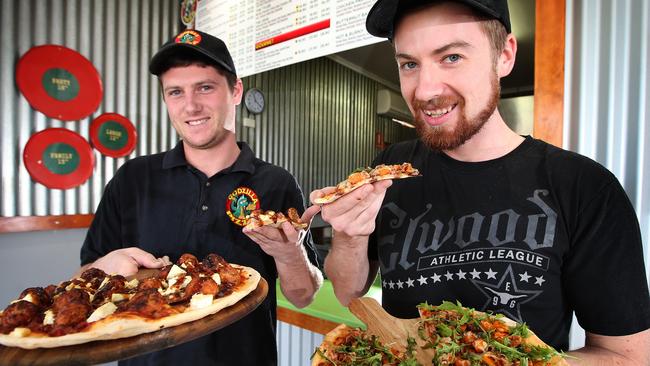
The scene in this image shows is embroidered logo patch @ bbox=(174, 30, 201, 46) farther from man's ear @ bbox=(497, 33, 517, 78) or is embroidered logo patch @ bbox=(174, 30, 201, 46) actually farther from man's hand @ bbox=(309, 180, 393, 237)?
man's ear @ bbox=(497, 33, 517, 78)

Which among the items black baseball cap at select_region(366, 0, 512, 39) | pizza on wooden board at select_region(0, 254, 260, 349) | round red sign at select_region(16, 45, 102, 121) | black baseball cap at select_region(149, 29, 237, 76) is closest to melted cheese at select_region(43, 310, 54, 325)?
pizza on wooden board at select_region(0, 254, 260, 349)

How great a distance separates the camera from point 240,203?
207 cm

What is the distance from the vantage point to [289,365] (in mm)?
3080

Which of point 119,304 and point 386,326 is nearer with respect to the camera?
point 386,326

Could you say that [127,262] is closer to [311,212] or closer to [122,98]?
[311,212]

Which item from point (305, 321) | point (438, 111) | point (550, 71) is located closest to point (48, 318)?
point (438, 111)

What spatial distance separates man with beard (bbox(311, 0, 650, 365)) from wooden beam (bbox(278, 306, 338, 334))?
1.17 meters

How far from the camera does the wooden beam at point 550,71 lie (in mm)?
2168

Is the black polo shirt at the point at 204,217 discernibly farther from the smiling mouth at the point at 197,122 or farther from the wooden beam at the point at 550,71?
the wooden beam at the point at 550,71

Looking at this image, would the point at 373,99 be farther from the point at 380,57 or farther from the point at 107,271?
the point at 107,271

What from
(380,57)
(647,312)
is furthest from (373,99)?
(647,312)

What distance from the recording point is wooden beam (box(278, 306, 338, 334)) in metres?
2.67

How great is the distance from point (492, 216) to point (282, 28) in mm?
3030

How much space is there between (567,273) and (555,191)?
30cm
